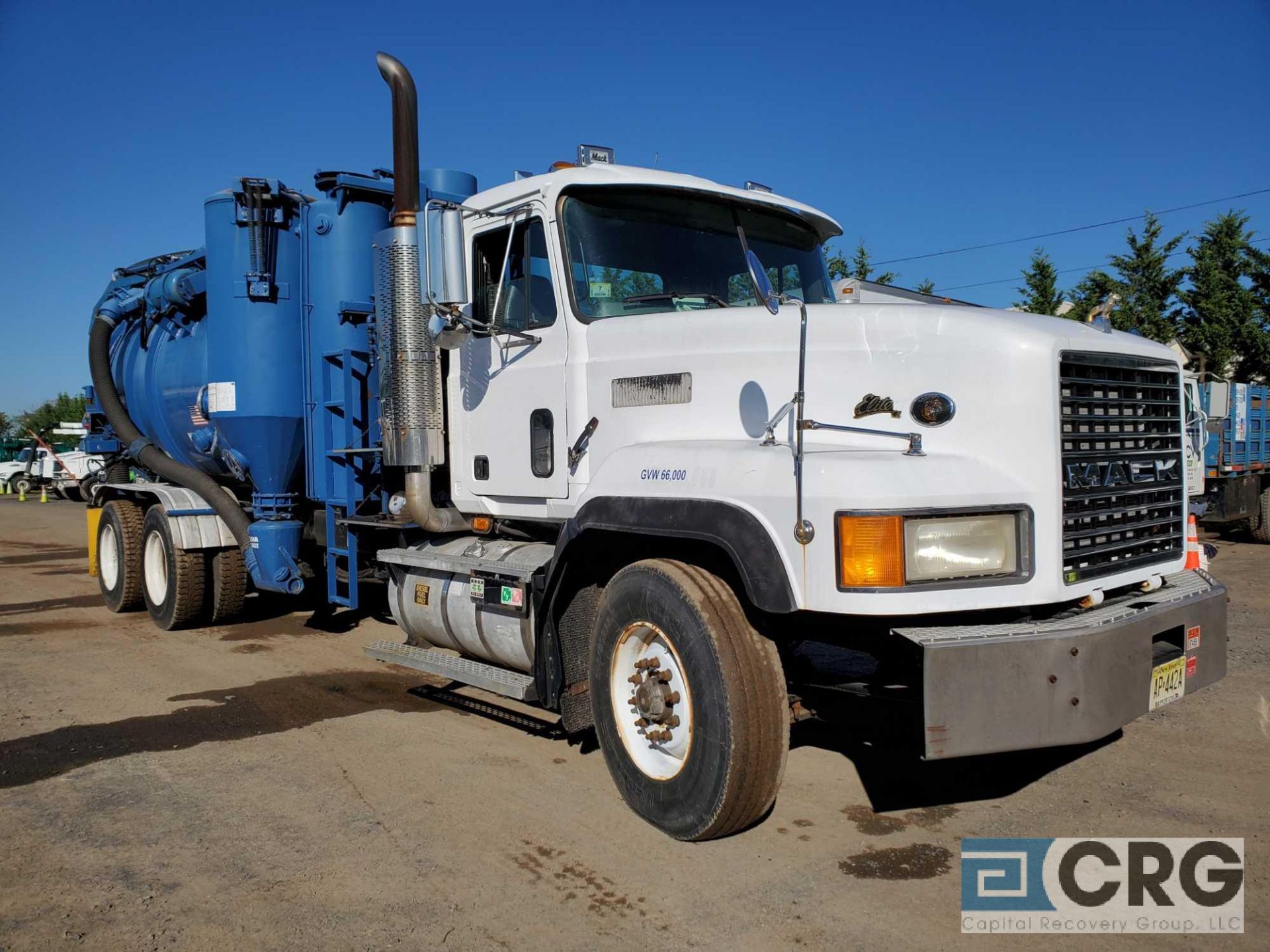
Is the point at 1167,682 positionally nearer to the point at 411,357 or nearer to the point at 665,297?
the point at 665,297

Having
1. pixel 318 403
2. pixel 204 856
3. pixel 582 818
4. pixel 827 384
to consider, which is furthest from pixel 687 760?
pixel 318 403

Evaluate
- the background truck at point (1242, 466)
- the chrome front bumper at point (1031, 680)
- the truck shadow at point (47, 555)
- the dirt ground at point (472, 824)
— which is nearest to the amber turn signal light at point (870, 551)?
the chrome front bumper at point (1031, 680)

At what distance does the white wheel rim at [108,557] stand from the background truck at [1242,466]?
13233 mm

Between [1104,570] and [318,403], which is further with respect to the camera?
[318,403]

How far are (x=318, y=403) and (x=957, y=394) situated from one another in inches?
197

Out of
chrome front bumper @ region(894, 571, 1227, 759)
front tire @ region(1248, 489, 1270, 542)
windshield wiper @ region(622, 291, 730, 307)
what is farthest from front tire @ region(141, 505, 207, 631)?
front tire @ region(1248, 489, 1270, 542)

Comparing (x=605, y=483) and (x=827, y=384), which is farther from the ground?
(x=827, y=384)

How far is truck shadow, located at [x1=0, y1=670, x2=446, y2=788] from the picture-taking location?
5.08m

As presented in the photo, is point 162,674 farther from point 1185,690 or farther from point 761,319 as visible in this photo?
point 1185,690

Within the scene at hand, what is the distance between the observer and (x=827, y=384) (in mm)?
3914

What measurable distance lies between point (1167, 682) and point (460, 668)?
3476 millimetres

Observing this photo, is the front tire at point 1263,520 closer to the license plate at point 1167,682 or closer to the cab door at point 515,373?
the license plate at point 1167,682

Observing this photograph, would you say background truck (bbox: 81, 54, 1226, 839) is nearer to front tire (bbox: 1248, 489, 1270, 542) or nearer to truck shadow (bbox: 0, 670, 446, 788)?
truck shadow (bbox: 0, 670, 446, 788)

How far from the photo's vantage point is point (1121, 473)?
391 cm
